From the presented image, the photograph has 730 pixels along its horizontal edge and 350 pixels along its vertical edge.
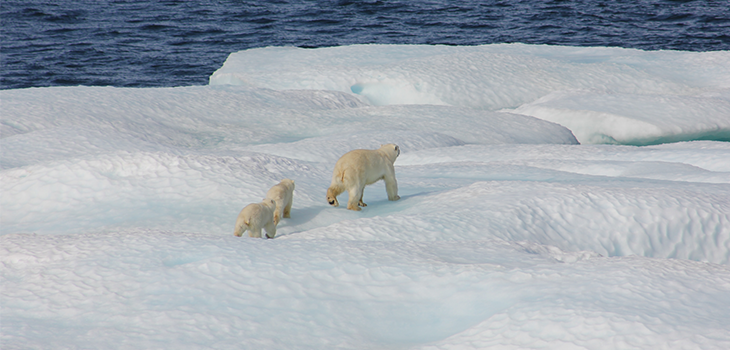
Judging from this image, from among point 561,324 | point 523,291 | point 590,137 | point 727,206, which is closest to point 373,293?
point 523,291

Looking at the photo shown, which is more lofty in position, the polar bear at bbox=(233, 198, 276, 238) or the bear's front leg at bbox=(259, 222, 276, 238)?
the polar bear at bbox=(233, 198, 276, 238)

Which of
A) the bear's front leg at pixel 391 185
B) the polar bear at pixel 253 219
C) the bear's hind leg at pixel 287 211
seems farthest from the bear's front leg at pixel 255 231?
the bear's front leg at pixel 391 185

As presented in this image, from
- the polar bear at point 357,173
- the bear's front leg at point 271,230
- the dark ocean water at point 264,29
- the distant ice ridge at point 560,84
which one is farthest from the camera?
the dark ocean water at point 264,29

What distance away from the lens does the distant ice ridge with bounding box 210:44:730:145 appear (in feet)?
23.3

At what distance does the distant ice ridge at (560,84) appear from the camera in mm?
7113

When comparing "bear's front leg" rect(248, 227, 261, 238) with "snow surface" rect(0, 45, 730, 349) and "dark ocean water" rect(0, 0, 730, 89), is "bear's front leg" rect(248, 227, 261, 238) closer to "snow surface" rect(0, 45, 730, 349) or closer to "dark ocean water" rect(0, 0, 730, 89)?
"snow surface" rect(0, 45, 730, 349)

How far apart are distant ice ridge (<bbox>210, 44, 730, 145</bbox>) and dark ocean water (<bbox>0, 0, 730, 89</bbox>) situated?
296 inches

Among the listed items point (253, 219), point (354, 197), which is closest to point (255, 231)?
point (253, 219)

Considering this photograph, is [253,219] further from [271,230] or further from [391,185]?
[391,185]

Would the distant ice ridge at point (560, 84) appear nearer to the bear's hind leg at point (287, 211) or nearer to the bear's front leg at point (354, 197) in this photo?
the bear's front leg at point (354, 197)

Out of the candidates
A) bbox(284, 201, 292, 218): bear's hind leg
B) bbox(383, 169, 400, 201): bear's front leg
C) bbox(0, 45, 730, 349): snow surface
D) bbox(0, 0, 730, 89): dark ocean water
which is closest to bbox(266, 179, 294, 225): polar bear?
bbox(284, 201, 292, 218): bear's hind leg

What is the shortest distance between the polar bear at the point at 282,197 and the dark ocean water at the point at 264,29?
12.7 metres

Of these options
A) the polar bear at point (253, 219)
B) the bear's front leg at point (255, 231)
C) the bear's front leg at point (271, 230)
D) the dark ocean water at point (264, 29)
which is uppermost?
the polar bear at point (253, 219)

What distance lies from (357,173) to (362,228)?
18.4 inches
